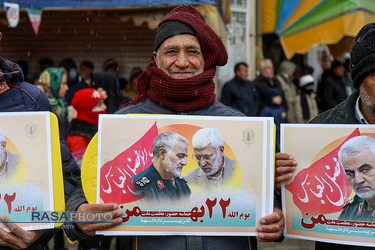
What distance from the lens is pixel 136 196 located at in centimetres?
231

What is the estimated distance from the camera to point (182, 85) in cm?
247

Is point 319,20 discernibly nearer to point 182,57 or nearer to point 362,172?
point 182,57

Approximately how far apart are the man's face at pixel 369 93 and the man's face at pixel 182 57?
83 cm

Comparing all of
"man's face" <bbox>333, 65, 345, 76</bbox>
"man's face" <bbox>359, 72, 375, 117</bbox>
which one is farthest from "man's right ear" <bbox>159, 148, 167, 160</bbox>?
"man's face" <bbox>333, 65, 345, 76</bbox>

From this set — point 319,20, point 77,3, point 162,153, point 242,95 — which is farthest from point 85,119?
point 319,20

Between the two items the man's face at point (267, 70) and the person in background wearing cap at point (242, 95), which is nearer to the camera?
the person in background wearing cap at point (242, 95)

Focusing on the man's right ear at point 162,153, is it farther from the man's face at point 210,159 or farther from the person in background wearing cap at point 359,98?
the person in background wearing cap at point 359,98

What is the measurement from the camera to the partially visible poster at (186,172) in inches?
90.4

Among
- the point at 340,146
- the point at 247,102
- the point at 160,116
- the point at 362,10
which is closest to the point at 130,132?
the point at 160,116

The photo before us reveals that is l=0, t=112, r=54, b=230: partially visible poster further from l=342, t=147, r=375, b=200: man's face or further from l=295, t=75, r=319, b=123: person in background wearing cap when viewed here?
l=295, t=75, r=319, b=123: person in background wearing cap

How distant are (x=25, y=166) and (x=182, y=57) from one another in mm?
940

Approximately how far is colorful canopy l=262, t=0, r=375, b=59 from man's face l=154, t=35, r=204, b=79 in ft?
21.8

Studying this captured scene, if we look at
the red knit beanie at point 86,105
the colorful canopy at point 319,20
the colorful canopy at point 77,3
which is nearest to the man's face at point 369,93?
the red knit beanie at point 86,105

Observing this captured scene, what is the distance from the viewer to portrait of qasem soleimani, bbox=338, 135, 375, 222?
230 cm
